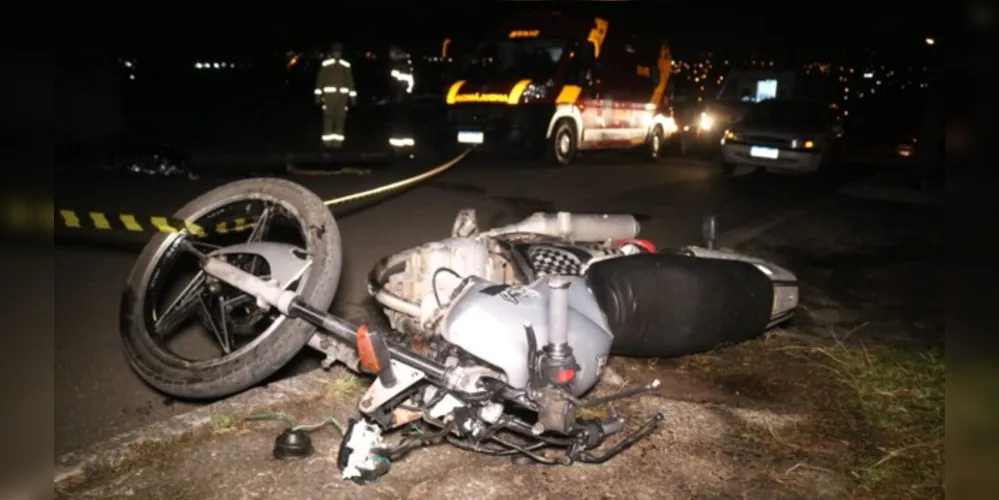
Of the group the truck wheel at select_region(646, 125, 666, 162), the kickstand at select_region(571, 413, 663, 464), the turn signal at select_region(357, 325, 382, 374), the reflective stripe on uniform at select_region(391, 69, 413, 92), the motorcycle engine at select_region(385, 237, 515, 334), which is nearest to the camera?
the turn signal at select_region(357, 325, 382, 374)

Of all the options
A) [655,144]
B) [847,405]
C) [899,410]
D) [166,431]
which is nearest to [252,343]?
[166,431]

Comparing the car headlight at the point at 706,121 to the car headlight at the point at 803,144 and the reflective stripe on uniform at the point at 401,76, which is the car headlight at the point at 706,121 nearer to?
the car headlight at the point at 803,144

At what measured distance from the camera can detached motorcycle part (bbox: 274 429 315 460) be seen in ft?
10.3

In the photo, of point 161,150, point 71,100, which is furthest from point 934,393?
point 71,100

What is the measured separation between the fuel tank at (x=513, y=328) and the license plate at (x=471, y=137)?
11.2 m

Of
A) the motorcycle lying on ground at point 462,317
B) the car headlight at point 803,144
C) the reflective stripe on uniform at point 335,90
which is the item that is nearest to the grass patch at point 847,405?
the motorcycle lying on ground at point 462,317

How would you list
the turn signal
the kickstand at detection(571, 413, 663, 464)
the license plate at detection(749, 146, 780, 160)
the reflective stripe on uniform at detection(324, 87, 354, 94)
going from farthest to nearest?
the license plate at detection(749, 146, 780, 160) → the reflective stripe on uniform at detection(324, 87, 354, 94) → the kickstand at detection(571, 413, 663, 464) → the turn signal

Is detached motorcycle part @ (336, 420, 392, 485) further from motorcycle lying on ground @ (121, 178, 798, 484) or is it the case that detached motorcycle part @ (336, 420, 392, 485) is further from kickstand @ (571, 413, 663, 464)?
kickstand @ (571, 413, 663, 464)

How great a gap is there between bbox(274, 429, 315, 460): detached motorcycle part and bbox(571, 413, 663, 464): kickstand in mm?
1123

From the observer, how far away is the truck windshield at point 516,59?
1442 centimetres

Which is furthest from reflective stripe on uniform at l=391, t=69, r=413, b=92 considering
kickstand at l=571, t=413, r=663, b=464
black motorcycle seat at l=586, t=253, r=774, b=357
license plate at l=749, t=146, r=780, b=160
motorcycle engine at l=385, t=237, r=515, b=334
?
kickstand at l=571, t=413, r=663, b=464

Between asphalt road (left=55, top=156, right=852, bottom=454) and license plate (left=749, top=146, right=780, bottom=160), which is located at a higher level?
license plate (left=749, top=146, right=780, bottom=160)

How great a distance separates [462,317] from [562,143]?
1190 centimetres

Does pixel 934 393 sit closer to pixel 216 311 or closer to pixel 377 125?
pixel 216 311
